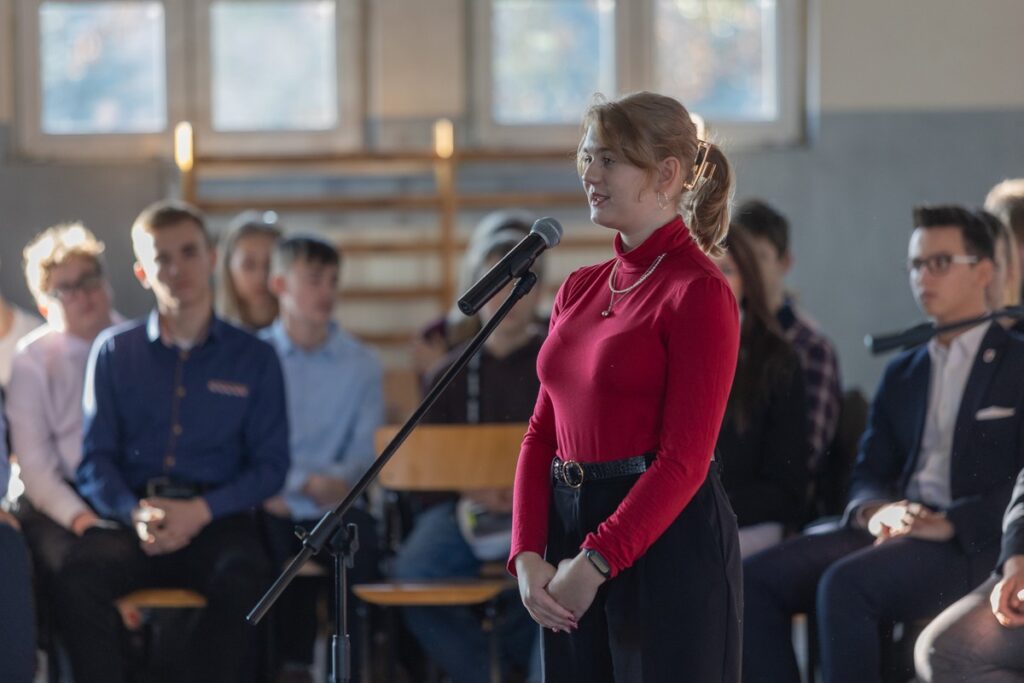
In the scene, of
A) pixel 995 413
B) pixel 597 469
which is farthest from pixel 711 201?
Result: pixel 995 413

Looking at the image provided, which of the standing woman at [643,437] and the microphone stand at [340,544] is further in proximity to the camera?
the microphone stand at [340,544]

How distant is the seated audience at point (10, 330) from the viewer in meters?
4.14

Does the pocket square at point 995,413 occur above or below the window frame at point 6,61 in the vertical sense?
below

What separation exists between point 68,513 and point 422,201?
8.44ft

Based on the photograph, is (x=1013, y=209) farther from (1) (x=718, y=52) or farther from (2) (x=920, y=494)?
(1) (x=718, y=52)

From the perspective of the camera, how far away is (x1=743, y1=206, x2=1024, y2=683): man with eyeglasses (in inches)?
109

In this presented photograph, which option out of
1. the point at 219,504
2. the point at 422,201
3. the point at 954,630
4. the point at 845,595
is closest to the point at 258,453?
the point at 219,504

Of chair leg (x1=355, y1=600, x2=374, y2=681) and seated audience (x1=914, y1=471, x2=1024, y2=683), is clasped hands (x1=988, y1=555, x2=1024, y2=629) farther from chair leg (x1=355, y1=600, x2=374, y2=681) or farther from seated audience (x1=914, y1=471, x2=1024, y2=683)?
chair leg (x1=355, y1=600, x2=374, y2=681)

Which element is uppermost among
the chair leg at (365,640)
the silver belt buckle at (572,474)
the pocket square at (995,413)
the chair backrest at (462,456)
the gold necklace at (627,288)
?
the gold necklace at (627,288)

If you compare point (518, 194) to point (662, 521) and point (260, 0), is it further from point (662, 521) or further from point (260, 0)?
point (662, 521)

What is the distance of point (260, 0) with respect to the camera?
226 inches

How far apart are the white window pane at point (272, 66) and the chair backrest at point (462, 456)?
2703 millimetres

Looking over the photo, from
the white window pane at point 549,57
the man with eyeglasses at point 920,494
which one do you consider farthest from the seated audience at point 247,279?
the man with eyeglasses at point 920,494

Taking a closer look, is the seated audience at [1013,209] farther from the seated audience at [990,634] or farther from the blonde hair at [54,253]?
the blonde hair at [54,253]
